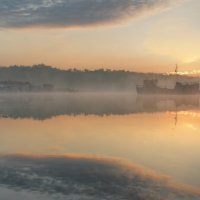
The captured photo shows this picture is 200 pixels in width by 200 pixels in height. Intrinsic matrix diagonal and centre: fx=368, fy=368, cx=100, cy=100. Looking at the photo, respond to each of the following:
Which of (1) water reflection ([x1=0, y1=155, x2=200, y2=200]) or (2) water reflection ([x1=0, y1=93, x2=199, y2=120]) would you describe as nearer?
(1) water reflection ([x1=0, y1=155, x2=200, y2=200])

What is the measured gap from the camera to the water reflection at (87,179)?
1181 centimetres

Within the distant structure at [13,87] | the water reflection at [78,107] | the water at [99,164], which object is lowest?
the distant structure at [13,87]

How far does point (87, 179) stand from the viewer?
13.5 m

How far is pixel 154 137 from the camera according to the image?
23719 millimetres

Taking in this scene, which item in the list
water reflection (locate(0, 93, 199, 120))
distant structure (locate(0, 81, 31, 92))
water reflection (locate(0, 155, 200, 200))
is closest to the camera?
water reflection (locate(0, 155, 200, 200))

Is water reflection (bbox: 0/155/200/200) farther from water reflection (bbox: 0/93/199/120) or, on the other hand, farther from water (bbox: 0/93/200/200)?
water reflection (bbox: 0/93/199/120)

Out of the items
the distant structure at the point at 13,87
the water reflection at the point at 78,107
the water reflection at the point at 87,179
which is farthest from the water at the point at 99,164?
the distant structure at the point at 13,87

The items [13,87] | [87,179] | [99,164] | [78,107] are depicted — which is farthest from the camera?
[13,87]

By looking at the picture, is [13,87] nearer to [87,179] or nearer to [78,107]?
[78,107]

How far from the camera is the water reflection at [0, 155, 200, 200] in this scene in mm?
11812

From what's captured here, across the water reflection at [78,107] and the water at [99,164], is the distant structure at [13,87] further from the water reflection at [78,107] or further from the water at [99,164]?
the water at [99,164]

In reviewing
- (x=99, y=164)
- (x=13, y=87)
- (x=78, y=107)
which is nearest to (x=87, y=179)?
(x=99, y=164)

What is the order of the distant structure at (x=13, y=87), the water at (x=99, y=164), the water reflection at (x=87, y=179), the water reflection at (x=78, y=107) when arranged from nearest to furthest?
the water reflection at (x=87, y=179), the water at (x=99, y=164), the water reflection at (x=78, y=107), the distant structure at (x=13, y=87)

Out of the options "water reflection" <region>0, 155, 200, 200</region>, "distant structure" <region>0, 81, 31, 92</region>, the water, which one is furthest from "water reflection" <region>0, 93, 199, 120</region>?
"distant structure" <region>0, 81, 31, 92</region>
